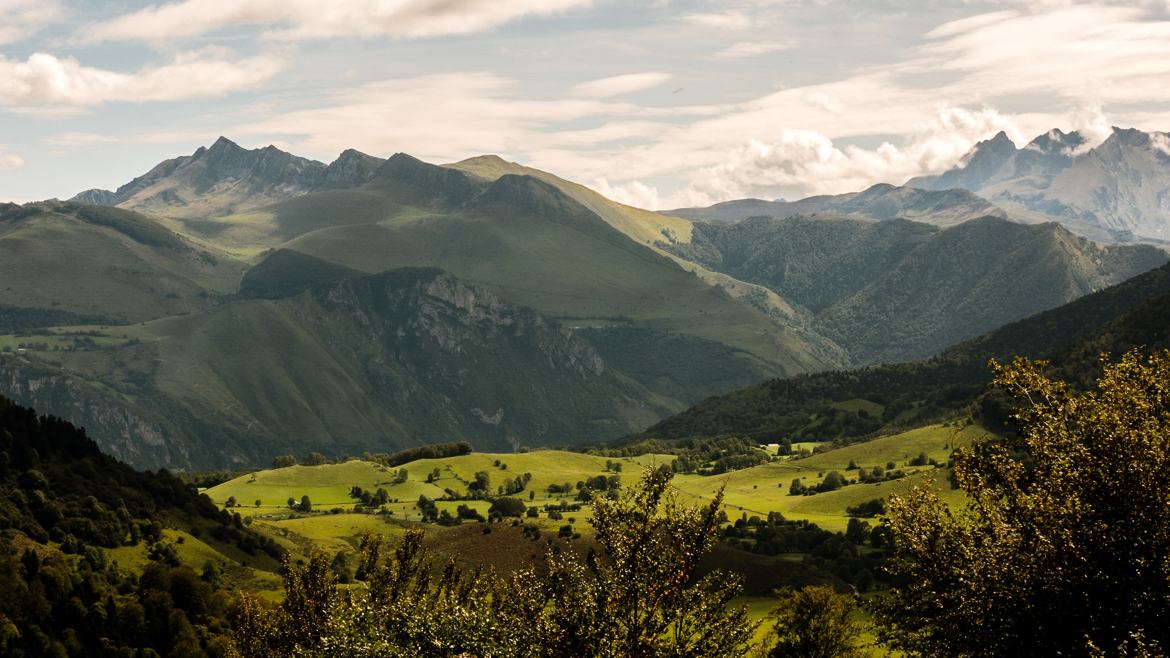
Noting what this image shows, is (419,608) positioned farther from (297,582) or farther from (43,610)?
(43,610)

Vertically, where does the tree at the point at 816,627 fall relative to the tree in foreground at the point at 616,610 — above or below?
below

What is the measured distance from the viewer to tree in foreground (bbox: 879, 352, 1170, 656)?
5012cm

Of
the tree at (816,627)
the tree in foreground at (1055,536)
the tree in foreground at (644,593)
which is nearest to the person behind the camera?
the tree in foreground at (644,593)

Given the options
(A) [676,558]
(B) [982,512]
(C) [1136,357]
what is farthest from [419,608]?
(C) [1136,357]

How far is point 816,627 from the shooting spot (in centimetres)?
11225

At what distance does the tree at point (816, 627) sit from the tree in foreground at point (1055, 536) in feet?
182

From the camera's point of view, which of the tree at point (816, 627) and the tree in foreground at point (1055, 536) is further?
the tree at point (816, 627)

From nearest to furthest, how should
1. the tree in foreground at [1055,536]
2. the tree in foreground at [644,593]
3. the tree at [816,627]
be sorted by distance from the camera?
the tree in foreground at [644,593]
the tree in foreground at [1055,536]
the tree at [816,627]

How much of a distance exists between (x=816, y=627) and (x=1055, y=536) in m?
64.7

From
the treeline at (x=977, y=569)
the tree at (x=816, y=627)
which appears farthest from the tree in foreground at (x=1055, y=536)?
the tree at (x=816, y=627)

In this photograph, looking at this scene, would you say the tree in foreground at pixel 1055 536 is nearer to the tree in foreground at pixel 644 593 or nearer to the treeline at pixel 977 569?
the treeline at pixel 977 569

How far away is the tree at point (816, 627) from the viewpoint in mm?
111188

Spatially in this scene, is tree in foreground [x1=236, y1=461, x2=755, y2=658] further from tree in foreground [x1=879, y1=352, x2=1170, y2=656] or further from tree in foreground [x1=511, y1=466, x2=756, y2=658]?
tree in foreground [x1=879, y1=352, x2=1170, y2=656]

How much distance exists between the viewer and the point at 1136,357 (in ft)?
194
